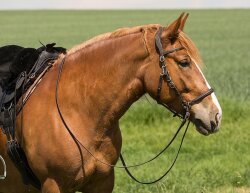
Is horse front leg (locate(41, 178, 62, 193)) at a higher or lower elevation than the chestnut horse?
lower

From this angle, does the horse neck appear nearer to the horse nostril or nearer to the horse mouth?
the horse mouth

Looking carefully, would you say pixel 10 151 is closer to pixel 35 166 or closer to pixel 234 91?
pixel 35 166

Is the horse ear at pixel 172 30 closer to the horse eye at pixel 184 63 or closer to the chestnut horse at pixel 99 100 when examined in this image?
the chestnut horse at pixel 99 100

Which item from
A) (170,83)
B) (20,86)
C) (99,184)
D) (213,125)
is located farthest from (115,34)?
(99,184)

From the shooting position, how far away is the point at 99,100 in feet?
15.2

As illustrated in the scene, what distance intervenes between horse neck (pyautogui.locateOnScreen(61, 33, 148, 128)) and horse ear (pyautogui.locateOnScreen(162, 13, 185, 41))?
0.21 m

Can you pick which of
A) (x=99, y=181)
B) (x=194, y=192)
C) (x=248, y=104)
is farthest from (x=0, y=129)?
(x=248, y=104)

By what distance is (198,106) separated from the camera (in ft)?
14.2

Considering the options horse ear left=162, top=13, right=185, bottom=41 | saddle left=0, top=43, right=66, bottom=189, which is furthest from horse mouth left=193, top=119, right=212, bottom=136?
saddle left=0, top=43, right=66, bottom=189

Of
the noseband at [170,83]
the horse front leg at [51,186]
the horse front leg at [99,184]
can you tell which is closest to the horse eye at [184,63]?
the noseband at [170,83]

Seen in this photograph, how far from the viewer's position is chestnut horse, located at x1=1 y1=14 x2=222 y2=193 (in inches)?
171

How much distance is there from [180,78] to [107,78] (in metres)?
0.63

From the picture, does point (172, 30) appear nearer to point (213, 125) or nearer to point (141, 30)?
point (141, 30)

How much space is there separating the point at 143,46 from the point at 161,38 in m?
0.16
